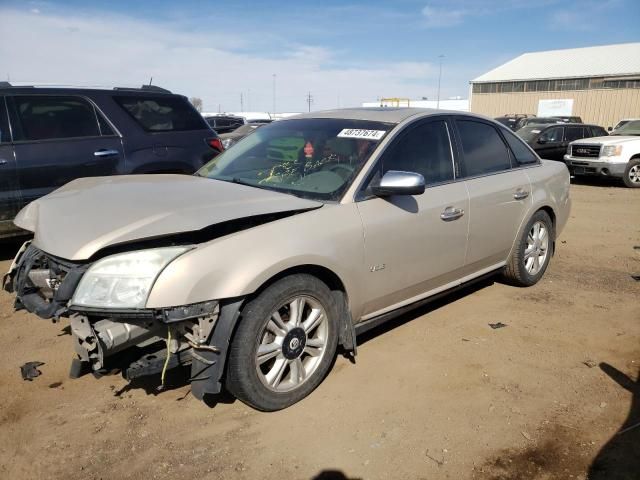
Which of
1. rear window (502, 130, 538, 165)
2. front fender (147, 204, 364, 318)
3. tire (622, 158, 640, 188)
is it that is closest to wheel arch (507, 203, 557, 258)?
rear window (502, 130, 538, 165)

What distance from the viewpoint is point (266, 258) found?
2.66m

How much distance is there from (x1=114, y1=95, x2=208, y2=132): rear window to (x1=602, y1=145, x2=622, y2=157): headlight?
34.7ft

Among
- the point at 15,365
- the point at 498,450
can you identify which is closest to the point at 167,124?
the point at 15,365

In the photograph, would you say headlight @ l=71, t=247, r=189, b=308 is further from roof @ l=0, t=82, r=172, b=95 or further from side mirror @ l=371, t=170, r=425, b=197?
roof @ l=0, t=82, r=172, b=95

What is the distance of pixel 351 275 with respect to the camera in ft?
10.2

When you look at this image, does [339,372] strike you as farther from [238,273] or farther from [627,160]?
[627,160]

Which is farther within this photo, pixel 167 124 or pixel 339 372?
pixel 167 124

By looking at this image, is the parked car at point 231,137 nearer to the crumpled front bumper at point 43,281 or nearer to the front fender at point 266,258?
the front fender at point 266,258

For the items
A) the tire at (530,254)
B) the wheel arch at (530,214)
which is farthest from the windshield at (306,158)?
the tire at (530,254)

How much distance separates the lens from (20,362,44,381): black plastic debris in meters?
3.33

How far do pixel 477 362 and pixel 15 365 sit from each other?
3.21 meters

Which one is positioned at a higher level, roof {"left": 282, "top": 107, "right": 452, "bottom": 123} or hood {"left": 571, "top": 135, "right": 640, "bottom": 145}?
roof {"left": 282, "top": 107, "right": 452, "bottom": 123}

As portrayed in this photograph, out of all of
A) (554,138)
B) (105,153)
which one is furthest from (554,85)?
(105,153)

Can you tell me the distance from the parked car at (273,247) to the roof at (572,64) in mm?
41728
